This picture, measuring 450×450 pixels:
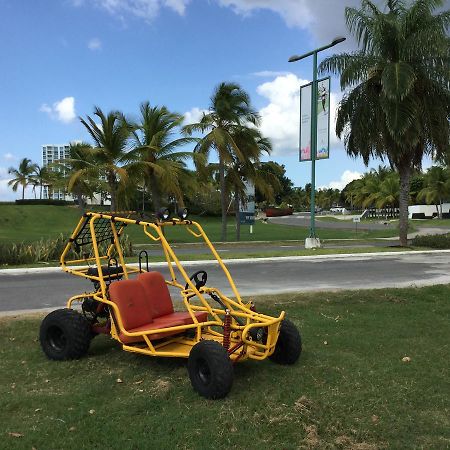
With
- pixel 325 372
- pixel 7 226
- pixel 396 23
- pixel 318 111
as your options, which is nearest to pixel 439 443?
pixel 325 372

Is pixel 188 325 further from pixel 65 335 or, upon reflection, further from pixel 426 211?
pixel 426 211

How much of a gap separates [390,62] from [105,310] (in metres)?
19.2

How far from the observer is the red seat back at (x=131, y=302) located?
5.06m

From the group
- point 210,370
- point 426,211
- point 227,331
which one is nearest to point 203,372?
point 210,370

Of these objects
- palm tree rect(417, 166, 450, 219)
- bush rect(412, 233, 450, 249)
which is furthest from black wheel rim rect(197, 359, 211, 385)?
palm tree rect(417, 166, 450, 219)

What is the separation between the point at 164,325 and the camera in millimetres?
5012

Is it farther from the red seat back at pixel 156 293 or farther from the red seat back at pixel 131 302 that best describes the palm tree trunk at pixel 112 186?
the red seat back at pixel 131 302

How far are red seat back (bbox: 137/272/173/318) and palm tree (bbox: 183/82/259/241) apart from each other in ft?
71.6

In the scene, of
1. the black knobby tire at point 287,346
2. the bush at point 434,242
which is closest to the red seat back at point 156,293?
the black knobby tire at point 287,346

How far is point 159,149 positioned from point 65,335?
73.4 ft

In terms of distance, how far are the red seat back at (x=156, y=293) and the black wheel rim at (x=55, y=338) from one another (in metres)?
1.05

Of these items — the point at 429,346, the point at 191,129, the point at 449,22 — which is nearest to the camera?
the point at 429,346

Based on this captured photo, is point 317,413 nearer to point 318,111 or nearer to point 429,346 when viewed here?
point 429,346

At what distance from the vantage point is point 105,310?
5590 millimetres
